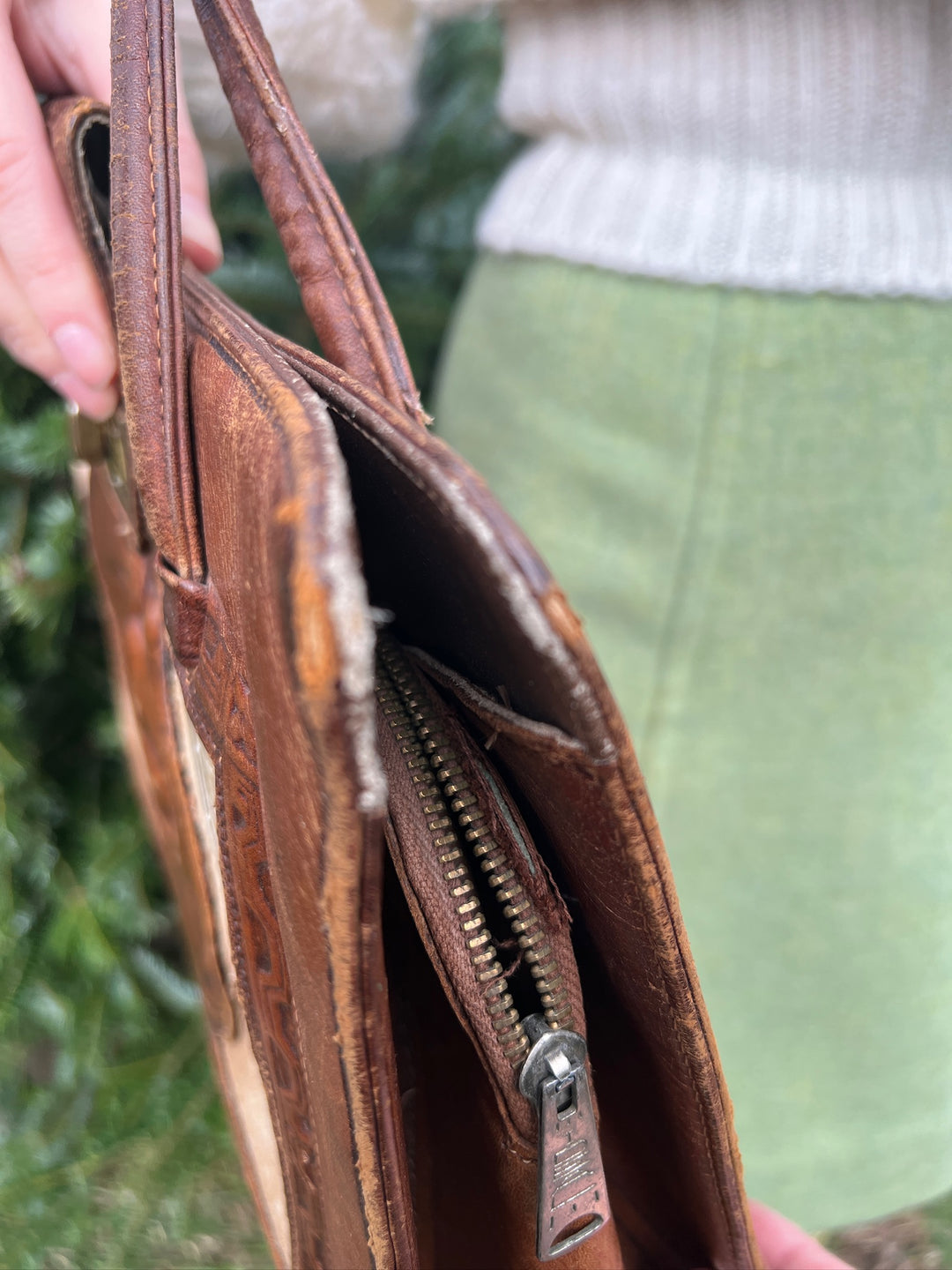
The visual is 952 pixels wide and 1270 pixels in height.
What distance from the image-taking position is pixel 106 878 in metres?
1.44

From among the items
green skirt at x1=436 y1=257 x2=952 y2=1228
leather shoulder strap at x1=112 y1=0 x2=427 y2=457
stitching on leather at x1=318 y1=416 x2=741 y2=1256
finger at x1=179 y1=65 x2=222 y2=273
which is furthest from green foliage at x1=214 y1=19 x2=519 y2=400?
stitching on leather at x1=318 y1=416 x2=741 y2=1256

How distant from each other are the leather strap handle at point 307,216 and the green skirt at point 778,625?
450 millimetres

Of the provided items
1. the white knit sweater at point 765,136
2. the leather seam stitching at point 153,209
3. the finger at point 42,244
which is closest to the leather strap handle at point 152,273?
the leather seam stitching at point 153,209

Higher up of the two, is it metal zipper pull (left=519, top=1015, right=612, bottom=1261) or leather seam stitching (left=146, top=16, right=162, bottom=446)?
leather seam stitching (left=146, top=16, right=162, bottom=446)

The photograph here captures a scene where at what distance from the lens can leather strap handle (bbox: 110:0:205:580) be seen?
1.81ft

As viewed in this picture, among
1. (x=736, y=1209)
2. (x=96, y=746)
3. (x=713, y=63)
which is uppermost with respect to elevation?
(x=713, y=63)

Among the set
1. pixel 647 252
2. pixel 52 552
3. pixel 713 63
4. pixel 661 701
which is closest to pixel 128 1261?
pixel 52 552

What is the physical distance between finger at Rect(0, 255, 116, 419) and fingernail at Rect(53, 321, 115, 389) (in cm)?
1

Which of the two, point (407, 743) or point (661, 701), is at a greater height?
point (407, 743)

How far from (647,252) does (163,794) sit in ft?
2.59

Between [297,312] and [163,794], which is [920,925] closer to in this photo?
[163,794]

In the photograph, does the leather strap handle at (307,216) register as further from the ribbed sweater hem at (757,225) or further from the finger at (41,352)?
the ribbed sweater hem at (757,225)

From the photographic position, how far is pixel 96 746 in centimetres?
153

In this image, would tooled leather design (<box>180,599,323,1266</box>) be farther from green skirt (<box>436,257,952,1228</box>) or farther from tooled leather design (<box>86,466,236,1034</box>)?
green skirt (<box>436,257,952,1228</box>)
